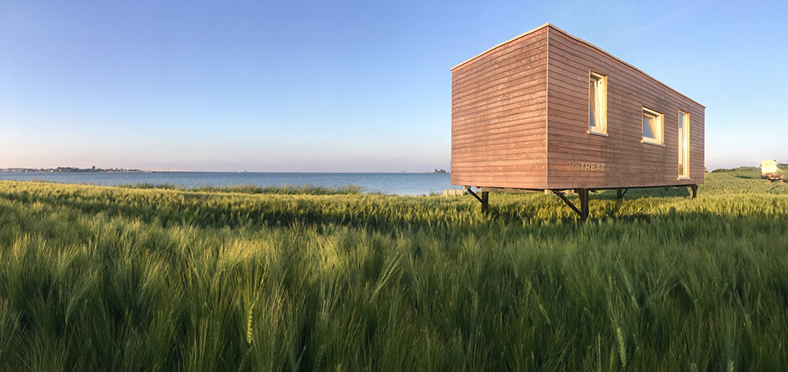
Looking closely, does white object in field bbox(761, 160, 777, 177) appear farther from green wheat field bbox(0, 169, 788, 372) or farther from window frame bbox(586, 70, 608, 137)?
green wheat field bbox(0, 169, 788, 372)

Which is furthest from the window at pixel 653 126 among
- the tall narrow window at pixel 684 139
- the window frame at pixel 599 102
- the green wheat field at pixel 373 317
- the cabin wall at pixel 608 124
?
the green wheat field at pixel 373 317

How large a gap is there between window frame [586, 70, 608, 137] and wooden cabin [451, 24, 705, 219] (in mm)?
24

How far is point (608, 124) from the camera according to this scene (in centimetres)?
771

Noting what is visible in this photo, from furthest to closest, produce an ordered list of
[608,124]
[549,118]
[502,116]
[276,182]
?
[276,182]
[608,124]
[502,116]
[549,118]

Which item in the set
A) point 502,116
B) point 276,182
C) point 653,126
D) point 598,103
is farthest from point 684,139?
point 276,182

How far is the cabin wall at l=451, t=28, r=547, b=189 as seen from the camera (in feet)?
21.9

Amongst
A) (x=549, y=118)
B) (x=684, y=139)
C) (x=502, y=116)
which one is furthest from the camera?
(x=684, y=139)

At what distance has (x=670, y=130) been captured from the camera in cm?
1038

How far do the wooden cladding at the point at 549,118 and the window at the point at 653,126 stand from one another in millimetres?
99

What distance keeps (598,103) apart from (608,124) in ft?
1.86

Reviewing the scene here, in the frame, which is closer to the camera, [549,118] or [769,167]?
[549,118]

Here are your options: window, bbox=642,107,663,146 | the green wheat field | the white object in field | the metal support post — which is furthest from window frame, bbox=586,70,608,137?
the white object in field

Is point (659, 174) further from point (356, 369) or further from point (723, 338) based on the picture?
point (356, 369)

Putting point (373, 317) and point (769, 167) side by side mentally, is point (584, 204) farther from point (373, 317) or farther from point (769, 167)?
point (769, 167)
